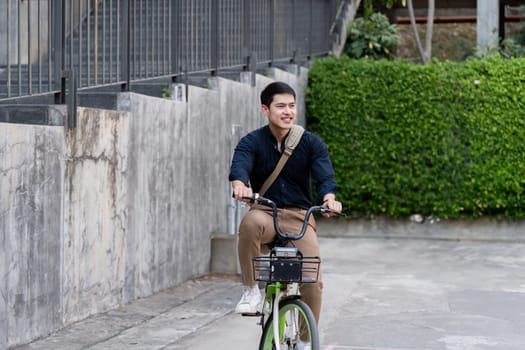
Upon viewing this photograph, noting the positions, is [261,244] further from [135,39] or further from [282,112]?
[135,39]

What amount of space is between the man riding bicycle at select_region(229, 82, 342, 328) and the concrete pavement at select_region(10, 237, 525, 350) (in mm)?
1759

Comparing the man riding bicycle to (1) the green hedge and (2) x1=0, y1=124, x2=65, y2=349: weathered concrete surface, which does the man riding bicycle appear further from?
(1) the green hedge

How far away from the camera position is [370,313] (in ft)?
30.5

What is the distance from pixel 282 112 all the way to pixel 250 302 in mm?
1140

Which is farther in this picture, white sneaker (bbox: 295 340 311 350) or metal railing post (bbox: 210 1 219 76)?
metal railing post (bbox: 210 1 219 76)

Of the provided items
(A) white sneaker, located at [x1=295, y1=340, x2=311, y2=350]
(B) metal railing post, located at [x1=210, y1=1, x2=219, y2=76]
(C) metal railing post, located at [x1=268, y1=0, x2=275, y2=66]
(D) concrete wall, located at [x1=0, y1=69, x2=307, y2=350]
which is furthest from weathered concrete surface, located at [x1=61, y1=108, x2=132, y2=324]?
(C) metal railing post, located at [x1=268, y1=0, x2=275, y2=66]


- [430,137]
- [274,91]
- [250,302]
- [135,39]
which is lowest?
[250,302]

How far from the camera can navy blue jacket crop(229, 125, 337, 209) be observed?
609 centimetres

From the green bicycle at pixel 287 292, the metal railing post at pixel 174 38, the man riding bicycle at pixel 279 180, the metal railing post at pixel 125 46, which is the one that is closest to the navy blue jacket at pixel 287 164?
the man riding bicycle at pixel 279 180

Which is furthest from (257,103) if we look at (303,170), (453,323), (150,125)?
(303,170)

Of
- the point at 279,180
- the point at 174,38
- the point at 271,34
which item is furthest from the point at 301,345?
the point at 271,34

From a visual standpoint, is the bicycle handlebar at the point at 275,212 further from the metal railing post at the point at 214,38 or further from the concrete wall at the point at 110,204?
the metal railing post at the point at 214,38

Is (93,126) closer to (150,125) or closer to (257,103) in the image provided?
(150,125)

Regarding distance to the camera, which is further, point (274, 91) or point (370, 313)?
point (370, 313)
